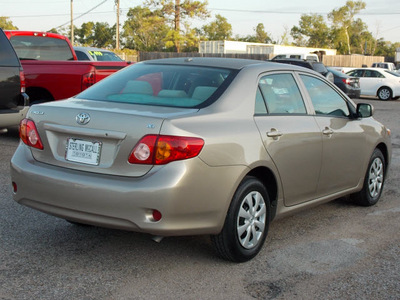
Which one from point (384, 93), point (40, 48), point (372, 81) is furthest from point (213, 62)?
point (372, 81)

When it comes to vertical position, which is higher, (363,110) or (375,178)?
(363,110)

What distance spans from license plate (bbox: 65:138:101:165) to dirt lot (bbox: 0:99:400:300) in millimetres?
794

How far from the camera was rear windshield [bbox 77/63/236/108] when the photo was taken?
4566 mm

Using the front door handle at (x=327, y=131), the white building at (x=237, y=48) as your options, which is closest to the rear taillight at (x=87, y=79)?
the front door handle at (x=327, y=131)

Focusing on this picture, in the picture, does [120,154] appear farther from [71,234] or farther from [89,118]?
[71,234]

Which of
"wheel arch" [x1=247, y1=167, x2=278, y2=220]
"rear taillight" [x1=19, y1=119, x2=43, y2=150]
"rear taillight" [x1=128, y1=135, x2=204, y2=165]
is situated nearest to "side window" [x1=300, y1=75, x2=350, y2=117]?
"wheel arch" [x1=247, y1=167, x2=278, y2=220]

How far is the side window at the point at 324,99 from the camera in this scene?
18.2ft

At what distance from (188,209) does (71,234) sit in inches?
60.1

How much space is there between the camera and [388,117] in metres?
17.6

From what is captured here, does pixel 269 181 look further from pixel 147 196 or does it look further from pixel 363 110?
pixel 363 110

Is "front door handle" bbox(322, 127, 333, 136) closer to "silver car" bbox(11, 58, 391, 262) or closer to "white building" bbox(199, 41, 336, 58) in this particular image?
"silver car" bbox(11, 58, 391, 262)

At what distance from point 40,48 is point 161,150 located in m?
8.56

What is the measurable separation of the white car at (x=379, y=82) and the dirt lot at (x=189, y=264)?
2159cm

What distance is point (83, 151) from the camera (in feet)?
13.6
